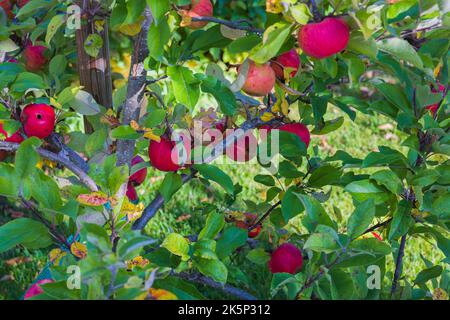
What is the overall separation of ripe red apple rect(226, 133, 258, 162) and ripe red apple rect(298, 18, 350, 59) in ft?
1.29

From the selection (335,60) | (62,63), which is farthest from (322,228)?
(62,63)

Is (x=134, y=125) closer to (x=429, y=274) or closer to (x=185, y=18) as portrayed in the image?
(x=185, y=18)

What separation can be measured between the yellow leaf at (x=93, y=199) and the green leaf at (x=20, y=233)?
10cm

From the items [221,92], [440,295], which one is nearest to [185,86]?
[221,92]

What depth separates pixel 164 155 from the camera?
4.21 ft

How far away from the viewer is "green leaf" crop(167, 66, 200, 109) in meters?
1.14

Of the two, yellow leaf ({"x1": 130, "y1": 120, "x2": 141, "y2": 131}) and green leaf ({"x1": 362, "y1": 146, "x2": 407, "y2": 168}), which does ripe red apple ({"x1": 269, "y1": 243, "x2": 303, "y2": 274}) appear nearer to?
green leaf ({"x1": 362, "y1": 146, "x2": 407, "y2": 168})

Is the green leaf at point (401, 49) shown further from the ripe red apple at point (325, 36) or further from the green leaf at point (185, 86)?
the green leaf at point (185, 86)

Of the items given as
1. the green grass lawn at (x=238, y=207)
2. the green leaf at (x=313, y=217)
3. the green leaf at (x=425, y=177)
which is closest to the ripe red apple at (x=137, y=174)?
the green grass lawn at (x=238, y=207)

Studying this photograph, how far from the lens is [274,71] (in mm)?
1228

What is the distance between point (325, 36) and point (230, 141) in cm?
38

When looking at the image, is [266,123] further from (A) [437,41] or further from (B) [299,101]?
(A) [437,41]

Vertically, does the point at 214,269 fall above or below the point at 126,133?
below

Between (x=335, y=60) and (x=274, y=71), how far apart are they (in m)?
0.12
